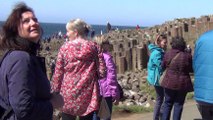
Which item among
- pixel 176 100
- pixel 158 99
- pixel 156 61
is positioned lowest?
pixel 158 99

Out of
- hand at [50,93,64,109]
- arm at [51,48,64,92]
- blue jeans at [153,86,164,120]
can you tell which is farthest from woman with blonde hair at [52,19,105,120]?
blue jeans at [153,86,164,120]

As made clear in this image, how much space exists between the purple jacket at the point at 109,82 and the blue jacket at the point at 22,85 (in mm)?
3782

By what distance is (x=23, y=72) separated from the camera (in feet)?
12.0

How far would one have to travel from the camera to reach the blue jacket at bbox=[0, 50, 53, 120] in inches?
143

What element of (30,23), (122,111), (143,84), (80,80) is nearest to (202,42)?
(80,80)

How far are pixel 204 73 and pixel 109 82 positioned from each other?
215cm

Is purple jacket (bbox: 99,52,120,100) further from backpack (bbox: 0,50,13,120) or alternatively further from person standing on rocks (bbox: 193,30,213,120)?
backpack (bbox: 0,50,13,120)

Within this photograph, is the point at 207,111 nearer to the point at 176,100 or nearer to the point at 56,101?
the point at 56,101

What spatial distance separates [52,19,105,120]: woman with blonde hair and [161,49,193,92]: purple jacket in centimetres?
192

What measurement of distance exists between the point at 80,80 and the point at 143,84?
10209 millimetres

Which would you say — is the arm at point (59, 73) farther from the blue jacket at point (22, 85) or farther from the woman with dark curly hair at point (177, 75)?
the blue jacket at point (22, 85)

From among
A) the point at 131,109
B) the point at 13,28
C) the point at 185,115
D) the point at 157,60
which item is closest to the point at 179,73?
the point at 157,60

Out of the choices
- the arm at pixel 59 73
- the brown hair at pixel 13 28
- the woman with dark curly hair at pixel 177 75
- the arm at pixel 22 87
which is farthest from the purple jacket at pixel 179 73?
the arm at pixel 22 87

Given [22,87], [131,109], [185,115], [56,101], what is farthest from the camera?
[131,109]
